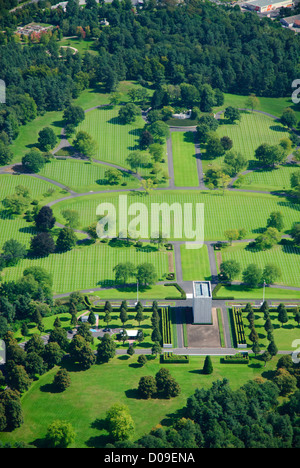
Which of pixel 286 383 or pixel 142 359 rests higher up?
pixel 286 383

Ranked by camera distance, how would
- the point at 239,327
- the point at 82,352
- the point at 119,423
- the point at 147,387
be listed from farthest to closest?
the point at 239,327 → the point at 82,352 → the point at 147,387 → the point at 119,423

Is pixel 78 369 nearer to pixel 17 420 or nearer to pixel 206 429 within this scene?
pixel 17 420

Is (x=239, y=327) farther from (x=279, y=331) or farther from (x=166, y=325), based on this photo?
(x=166, y=325)

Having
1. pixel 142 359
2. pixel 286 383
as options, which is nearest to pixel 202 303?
pixel 142 359

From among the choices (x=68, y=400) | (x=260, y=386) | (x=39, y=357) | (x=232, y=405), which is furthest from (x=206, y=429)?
(x=39, y=357)

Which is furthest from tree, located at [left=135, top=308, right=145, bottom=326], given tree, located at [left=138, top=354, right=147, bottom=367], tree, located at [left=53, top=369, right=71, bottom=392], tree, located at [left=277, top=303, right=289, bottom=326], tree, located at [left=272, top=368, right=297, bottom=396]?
tree, located at [left=272, top=368, right=297, bottom=396]

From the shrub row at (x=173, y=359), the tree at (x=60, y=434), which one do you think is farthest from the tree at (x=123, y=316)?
the tree at (x=60, y=434)
